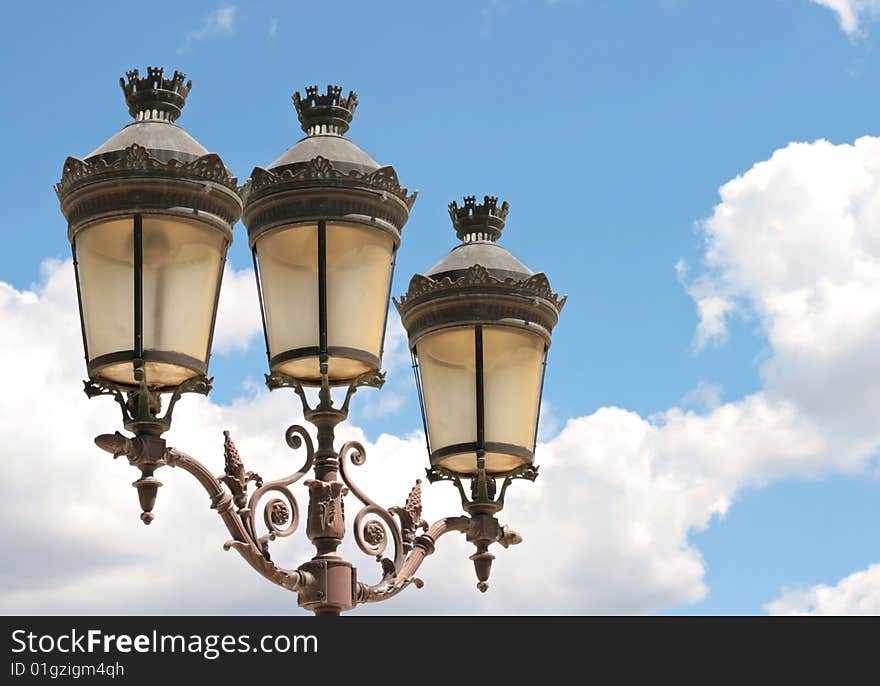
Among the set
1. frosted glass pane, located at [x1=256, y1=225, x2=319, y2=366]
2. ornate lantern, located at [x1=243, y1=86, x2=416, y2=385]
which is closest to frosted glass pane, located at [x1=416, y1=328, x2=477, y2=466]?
ornate lantern, located at [x1=243, y1=86, x2=416, y2=385]

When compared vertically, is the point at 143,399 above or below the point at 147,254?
below

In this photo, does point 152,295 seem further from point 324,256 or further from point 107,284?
point 324,256

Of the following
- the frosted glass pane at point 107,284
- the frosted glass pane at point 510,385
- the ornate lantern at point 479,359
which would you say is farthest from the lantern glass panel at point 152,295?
the frosted glass pane at point 510,385

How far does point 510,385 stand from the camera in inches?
448

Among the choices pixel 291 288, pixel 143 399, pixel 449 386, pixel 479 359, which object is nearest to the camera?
pixel 143 399

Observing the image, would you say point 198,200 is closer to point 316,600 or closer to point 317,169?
point 317,169

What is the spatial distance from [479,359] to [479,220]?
1.28 m

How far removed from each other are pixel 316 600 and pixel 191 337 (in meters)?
1.61

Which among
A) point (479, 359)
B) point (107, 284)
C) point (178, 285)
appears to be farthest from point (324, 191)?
point (479, 359)

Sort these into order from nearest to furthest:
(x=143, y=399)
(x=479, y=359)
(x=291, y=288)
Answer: (x=143, y=399)
(x=291, y=288)
(x=479, y=359)

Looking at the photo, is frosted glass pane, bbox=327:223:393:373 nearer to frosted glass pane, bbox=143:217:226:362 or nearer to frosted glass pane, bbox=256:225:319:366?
frosted glass pane, bbox=256:225:319:366

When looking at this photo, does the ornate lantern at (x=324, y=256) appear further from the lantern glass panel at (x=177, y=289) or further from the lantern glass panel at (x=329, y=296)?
the lantern glass panel at (x=177, y=289)

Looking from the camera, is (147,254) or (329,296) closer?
(147,254)
